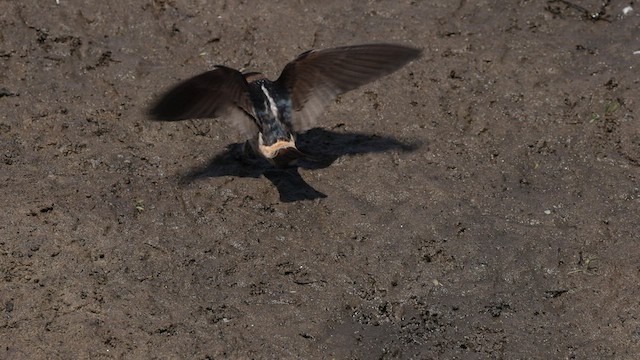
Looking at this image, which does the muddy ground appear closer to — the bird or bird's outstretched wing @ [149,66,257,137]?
the bird

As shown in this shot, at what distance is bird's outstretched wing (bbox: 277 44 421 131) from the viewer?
5.22m

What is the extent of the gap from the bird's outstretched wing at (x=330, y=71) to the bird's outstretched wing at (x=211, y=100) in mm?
296

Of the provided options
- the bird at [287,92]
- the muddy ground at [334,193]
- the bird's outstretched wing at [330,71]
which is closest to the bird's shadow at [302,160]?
the muddy ground at [334,193]

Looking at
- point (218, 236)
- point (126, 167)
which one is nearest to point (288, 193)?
point (218, 236)

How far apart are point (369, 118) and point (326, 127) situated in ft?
0.96

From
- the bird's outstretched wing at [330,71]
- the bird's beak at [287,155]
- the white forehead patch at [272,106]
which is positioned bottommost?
the bird's beak at [287,155]

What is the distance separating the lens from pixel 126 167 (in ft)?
18.3

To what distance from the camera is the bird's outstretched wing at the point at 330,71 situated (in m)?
5.22

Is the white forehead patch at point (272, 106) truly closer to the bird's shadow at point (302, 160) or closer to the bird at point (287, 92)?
the bird at point (287, 92)

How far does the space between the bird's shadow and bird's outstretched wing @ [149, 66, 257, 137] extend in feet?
1.39

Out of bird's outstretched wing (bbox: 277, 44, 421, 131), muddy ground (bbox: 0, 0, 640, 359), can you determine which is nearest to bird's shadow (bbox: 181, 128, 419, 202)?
muddy ground (bbox: 0, 0, 640, 359)

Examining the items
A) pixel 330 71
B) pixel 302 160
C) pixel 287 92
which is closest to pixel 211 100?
pixel 287 92

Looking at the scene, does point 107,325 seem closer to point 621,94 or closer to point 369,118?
point 369,118

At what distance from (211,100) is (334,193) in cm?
95
